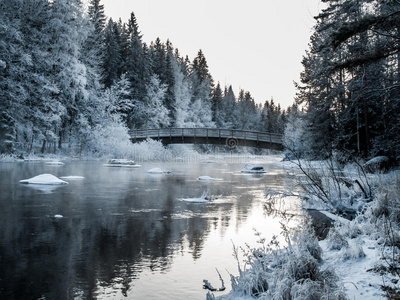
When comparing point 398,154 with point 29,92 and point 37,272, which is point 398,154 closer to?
point 37,272

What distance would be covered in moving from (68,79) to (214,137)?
16604 mm

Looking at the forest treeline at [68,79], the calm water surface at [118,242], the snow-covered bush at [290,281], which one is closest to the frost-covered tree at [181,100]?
the forest treeline at [68,79]

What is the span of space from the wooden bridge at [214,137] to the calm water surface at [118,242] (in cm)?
2441

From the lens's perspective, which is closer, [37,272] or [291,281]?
[291,281]

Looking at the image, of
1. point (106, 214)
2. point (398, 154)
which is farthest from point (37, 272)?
point (398, 154)

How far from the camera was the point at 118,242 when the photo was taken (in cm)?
773

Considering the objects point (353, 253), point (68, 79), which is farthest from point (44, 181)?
point (68, 79)

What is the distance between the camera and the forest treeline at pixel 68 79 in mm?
31969

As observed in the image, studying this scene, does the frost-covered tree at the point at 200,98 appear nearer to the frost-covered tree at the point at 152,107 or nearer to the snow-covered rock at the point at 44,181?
the frost-covered tree at the point at 152,107

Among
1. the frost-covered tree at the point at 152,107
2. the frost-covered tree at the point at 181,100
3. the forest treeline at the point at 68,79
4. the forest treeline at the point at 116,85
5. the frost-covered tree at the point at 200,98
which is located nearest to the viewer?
the forest treeline at the point at 116,85

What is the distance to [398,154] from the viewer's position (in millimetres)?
20562

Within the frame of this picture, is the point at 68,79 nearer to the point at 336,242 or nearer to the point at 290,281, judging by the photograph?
the point at 336,242

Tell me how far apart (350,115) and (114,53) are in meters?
38.3

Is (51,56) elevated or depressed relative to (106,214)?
elevated
